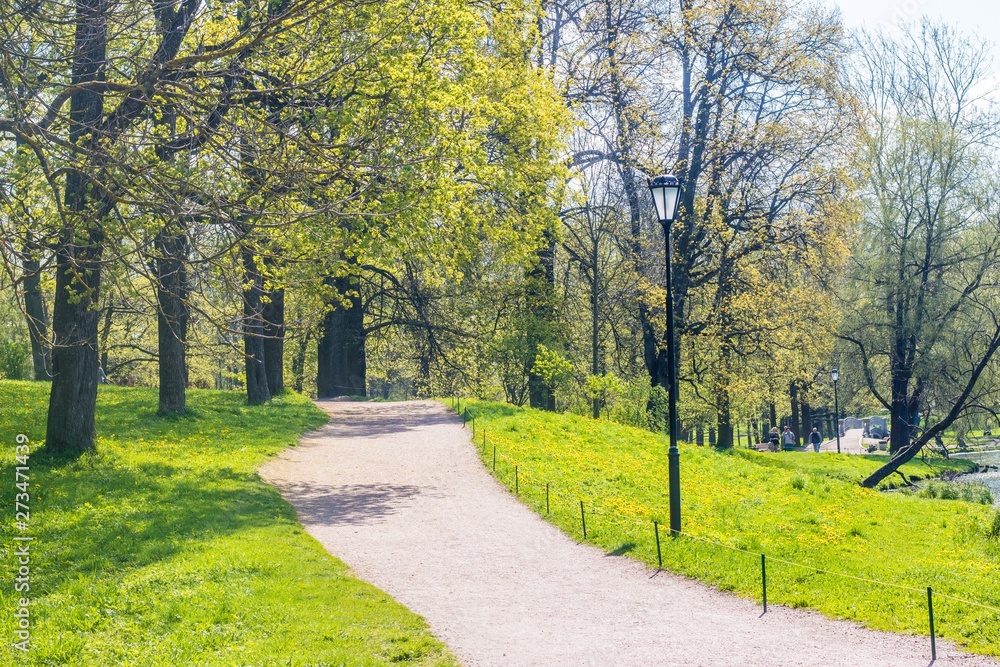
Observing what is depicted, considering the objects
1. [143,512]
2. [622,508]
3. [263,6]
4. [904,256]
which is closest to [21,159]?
[263,6]

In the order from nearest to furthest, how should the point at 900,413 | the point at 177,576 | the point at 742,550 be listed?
the point at 177,576 → the point at 742,550 → the point at 900,413

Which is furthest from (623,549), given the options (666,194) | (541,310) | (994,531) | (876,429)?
(876,429)

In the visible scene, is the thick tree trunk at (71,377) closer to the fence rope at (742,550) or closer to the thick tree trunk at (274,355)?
the fence rope at (742,550)

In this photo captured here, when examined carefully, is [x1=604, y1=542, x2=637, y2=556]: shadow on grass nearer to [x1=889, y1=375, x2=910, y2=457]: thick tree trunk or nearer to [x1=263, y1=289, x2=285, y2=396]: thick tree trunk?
[x1=263, y1=289, x2=285, y2=396]: thick tree trunk

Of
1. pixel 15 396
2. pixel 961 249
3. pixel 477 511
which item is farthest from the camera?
pixel 961 249

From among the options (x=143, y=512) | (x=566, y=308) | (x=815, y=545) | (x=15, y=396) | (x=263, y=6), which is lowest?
(x=815, y=545)

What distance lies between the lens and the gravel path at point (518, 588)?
914cm

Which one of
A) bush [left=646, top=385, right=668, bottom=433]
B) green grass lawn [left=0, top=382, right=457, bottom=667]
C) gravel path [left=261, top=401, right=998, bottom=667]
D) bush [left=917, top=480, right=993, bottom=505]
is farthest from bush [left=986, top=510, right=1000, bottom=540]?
bush [left=646, top=385, right=668, bottom=433]

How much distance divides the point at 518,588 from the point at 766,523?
6.29 metres

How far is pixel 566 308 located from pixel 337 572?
2449 centimetres

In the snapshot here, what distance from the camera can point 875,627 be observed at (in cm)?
988

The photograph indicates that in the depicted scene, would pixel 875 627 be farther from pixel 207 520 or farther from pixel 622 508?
pixel 207 520

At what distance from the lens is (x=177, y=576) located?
1059 centimetres

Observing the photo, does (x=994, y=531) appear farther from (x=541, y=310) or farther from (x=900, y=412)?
(x=900, y=412)
